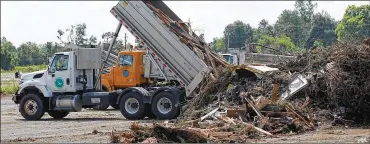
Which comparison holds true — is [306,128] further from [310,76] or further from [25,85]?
[25,85]

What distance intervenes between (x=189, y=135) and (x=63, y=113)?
11.3 meters

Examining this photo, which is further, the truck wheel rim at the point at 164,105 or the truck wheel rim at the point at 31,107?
the truck wheel rim at the point at 31,107

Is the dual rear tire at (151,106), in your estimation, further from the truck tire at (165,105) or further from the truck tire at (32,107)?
the truck tire at (32,107)

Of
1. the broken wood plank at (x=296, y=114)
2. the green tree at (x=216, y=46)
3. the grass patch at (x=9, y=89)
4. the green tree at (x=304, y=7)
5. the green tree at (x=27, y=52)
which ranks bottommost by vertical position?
the broken wood plank at (x=296, y=114)

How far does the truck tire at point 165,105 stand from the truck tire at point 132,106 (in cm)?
48

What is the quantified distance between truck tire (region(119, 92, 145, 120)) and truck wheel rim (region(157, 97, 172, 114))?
588 mm

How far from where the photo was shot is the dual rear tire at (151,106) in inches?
766

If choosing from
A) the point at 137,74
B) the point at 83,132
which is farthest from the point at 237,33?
the point at 83,132

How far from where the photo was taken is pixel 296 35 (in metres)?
63.2

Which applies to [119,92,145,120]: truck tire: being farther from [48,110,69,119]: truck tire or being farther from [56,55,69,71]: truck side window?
[48,110,69,119]: truck tire

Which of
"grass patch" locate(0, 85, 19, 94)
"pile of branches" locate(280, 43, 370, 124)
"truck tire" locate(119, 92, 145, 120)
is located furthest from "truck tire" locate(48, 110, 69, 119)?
"grass patch" locate(0, 85, 19, 94)

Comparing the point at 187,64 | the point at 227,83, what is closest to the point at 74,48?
the point at 187,64

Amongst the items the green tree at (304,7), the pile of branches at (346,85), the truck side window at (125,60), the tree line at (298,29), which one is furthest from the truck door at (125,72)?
the green tree at (304,7)

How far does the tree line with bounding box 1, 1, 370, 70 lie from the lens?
132ft
